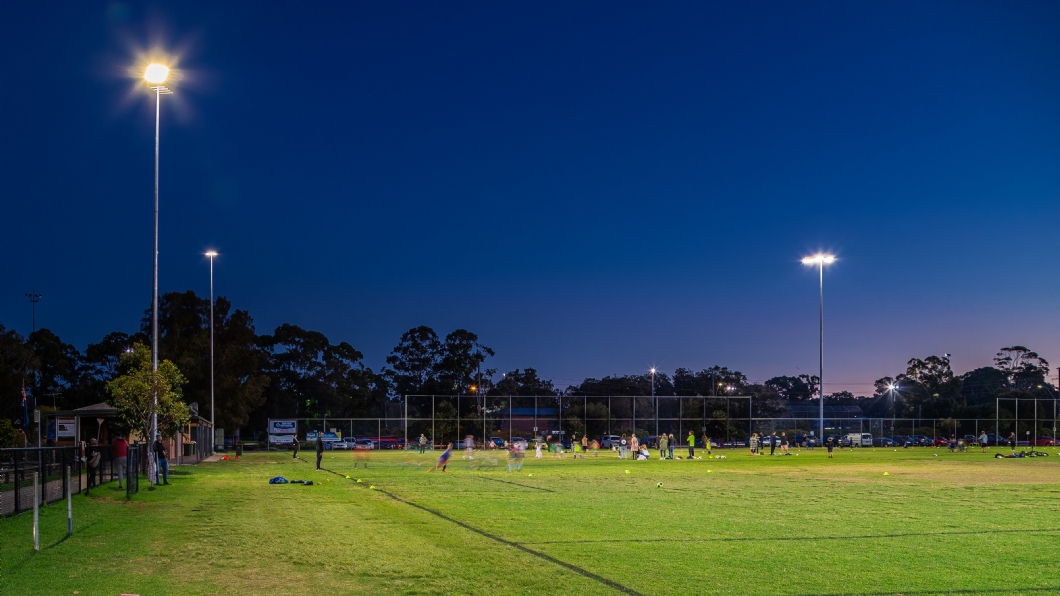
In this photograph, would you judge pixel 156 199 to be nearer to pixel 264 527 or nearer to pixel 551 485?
pixel 551 485

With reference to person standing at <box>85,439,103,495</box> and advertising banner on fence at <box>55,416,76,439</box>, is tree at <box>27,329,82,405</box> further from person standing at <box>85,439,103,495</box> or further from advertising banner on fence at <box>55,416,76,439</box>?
person standing at <box>85,439,103,495</box>

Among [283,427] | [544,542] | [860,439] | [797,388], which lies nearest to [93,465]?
[544,542]

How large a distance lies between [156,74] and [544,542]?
22100mm

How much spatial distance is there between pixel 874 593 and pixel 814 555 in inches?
112

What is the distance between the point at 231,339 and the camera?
89.5m

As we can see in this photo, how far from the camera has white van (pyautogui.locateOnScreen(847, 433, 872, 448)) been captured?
91125 millimetres

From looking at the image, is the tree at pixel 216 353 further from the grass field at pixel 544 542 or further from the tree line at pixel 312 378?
the grass field at pixel 544 542

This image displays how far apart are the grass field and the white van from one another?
67667 mm

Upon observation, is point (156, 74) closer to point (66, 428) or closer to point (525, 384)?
point (66, 428)

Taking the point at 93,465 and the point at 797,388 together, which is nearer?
the point at 93,465

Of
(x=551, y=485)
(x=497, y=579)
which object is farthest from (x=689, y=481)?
(x=497, y=579)

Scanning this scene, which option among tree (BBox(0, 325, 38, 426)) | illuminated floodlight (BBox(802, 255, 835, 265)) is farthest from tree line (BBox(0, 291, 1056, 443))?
illuminated floodlight (BBox(802, 255, 835, 265))

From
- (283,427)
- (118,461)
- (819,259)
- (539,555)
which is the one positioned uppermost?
(819,259)

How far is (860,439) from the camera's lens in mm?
93438
